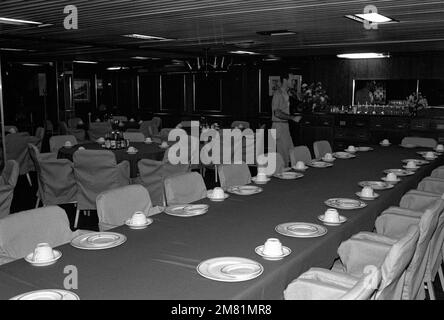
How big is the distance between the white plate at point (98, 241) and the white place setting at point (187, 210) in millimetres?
579

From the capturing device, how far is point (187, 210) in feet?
10.9

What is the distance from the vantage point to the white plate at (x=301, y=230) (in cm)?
279

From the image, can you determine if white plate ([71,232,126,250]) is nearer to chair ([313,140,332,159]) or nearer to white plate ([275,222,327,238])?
white plate ([275,222,327,238])

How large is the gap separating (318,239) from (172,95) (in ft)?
41.5

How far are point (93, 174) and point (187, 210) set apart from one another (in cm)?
270

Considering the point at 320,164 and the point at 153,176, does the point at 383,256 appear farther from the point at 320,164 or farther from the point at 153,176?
the point at 153,176

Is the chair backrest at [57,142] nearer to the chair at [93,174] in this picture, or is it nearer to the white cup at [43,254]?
the chair at [93,174]

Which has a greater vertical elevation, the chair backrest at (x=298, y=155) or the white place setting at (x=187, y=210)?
the chair backrest at (x=298, y=155)

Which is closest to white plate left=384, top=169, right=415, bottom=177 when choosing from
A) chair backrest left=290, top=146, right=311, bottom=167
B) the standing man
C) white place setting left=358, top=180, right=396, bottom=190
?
white place setting left=358, top=180, right=396, bottom=190

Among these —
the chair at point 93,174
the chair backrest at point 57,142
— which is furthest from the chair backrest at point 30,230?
the chair backrest at point 57,142

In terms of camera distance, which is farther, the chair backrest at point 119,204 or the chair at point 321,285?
the chair backrest at point 119,204

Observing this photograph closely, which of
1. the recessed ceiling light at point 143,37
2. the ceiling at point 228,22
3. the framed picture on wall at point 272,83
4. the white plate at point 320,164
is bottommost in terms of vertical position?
the white plate at point 320,164

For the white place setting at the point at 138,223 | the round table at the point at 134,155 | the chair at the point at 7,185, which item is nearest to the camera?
the white place setting at the point at 138,223
